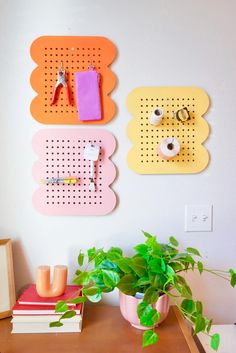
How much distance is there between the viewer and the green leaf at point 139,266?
0.77m

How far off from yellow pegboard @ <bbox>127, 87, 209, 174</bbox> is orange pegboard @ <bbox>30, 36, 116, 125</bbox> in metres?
0.15

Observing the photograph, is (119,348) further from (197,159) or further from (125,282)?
(197,159)

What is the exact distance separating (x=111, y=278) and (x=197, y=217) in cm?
45

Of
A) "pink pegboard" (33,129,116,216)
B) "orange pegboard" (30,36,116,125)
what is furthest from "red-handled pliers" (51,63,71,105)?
"pink pegboard" (33,129,116,216)

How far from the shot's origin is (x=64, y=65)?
956 mm

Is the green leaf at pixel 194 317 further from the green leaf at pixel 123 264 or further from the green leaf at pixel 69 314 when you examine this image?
the green leaf at pixel 69 314

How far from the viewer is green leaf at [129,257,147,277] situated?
2.53 ft

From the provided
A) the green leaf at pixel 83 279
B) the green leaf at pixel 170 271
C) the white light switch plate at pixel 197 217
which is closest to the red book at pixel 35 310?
the green leaf at pixel 83 279

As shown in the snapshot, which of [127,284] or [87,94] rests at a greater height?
[87,94]

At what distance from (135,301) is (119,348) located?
0.14m

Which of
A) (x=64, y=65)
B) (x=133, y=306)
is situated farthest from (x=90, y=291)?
(x=64, y=65)

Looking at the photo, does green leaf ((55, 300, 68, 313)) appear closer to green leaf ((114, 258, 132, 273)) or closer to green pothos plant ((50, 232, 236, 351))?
green pothos plant ((50, 232, 236, 351))

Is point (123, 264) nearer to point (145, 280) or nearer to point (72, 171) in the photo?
point (145, 280)

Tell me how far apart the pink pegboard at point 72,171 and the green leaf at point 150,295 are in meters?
0.35
